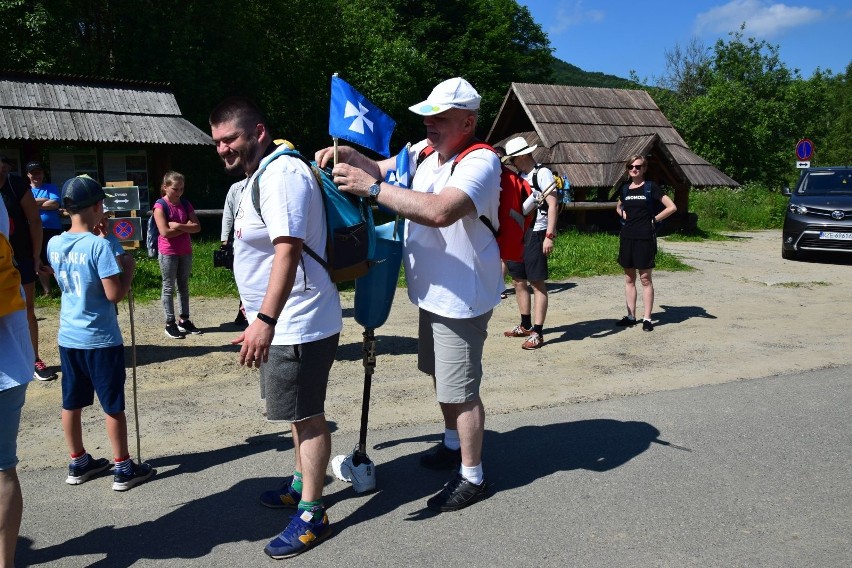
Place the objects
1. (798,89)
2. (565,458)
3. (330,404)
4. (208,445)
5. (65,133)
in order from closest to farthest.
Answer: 1. (565,458)
2. (208,445)
3. (330,404)
4. (65,133)
5. (798,89)

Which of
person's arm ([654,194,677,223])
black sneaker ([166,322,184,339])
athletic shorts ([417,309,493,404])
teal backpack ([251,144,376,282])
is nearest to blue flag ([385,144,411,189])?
teal backpack ([251,144,376,282])

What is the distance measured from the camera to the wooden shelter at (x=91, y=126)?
48.4 feet

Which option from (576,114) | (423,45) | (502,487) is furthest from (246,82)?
(502,487)

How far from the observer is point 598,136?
2231 cm

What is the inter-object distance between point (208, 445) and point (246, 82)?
23705 millimetres

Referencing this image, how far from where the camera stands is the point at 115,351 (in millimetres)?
4098

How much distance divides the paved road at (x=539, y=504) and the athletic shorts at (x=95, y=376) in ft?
1.66

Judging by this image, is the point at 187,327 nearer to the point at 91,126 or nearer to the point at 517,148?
the point at 517,148

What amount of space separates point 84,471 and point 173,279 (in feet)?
13.4

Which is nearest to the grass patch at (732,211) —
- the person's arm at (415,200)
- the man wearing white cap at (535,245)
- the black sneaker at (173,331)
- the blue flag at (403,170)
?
the man wearing white cap at (535,245)

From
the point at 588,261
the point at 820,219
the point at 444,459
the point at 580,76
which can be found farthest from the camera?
the point at 580,76

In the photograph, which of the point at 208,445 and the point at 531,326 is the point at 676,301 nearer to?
the point at 531,326

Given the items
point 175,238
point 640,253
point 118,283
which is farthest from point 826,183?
point 118,283

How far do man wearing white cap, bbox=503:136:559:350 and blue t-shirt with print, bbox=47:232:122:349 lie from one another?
447 cm
